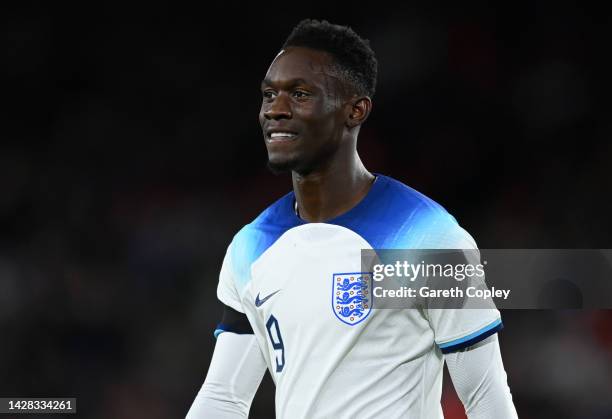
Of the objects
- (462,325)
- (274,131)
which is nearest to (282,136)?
(274,131)

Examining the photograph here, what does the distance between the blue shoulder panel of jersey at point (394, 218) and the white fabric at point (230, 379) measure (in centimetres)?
52

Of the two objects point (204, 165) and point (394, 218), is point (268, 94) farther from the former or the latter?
point (204, 165)

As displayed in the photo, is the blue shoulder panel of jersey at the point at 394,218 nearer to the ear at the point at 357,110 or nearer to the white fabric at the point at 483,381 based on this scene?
the ear at the point at 357,110

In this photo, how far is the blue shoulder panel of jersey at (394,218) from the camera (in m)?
2.57

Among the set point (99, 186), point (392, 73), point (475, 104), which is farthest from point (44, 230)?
point (475, 104)

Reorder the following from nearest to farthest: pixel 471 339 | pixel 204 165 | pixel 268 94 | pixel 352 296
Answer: pixel 471 339 < pixel 352 296 < pixel 268 94 < pixel 204 165

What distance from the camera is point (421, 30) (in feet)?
19.6

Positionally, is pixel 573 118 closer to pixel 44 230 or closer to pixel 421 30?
pixel 421 30

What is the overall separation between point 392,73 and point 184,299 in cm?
202

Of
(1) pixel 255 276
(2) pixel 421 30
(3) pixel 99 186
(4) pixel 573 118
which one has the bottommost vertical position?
(1) pixel 255 276

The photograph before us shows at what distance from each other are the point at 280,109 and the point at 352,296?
0.58 m

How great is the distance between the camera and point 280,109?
2.60 meters

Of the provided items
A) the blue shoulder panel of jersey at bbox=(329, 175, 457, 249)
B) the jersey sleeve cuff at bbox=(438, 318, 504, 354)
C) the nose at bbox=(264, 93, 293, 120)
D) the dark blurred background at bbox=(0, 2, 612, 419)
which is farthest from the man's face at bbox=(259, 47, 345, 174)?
the dark blurred background at bbox=(0, 2, 612, 419)

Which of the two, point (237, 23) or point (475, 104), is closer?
point (475, 104)
